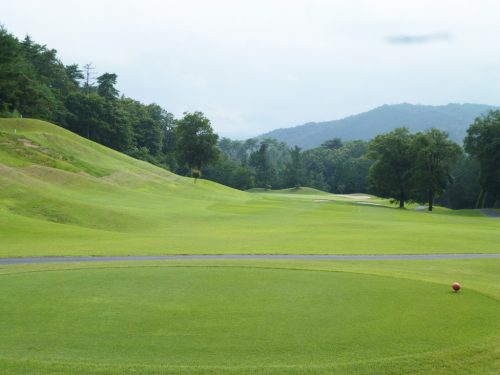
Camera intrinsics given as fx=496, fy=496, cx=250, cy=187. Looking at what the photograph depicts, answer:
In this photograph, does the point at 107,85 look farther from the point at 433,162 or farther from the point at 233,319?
the point at 233,319

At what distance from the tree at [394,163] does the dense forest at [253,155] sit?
16cm

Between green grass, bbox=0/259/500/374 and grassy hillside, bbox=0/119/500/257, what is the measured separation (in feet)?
34.9

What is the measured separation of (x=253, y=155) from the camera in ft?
556

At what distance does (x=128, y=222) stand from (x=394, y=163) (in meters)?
57.1

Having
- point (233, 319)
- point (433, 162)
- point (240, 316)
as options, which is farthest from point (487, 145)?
point (233, 319)

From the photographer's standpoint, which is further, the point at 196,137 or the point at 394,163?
the point at 196,137

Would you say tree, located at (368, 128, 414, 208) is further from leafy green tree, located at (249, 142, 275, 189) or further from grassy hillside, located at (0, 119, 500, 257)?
leafy green tree, located at (249, 142, 275, 189)

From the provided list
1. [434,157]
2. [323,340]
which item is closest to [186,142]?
[434,157]

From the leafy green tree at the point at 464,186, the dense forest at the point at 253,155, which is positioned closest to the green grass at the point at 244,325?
the dense forest at the point at 253,155

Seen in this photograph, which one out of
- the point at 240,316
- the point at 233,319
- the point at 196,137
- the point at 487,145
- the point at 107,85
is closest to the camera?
the point at 233,319

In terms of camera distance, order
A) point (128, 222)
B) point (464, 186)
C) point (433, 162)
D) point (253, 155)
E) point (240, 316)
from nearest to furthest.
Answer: point (240, 316), point (128, 222), point (433, 162), point (464, 186), point (253, 155)

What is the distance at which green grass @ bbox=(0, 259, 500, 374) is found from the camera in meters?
7.66

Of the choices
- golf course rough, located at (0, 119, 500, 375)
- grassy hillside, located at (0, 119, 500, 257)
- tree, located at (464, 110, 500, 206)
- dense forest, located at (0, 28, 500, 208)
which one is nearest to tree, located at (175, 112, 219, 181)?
dense forest, located at (0, 28, 500, 208)

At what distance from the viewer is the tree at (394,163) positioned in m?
82.2
